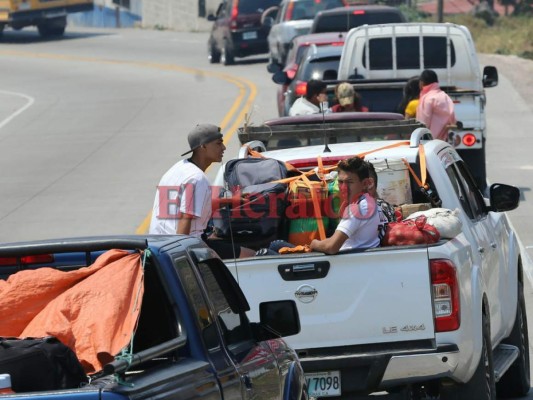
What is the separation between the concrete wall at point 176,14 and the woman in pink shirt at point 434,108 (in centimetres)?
4498

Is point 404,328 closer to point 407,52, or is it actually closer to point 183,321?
point 183,321

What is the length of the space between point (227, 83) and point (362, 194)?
29.6 meters

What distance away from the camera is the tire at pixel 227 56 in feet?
139

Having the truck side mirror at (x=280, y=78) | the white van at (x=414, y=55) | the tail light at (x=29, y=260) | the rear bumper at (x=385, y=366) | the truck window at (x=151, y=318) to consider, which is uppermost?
the tail light at (x=29, y=260)

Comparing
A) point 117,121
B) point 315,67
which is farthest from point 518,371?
point 117,121

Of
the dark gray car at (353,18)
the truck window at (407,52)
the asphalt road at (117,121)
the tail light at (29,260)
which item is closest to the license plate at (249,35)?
the asphalt road at (117,121)

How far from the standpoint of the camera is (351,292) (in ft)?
26.2

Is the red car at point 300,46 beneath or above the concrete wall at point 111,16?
above

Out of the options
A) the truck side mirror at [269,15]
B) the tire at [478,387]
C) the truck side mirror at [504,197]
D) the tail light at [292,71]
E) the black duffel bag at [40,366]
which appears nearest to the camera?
the black duffel bag at [40,366]

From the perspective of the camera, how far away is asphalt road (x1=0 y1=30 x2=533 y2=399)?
20.0 meters

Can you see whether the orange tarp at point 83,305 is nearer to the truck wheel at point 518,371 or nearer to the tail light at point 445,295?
the tail light at point 445,295

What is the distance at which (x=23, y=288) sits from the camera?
5504mm

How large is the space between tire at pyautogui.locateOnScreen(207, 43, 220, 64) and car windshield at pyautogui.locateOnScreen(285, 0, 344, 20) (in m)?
9.11

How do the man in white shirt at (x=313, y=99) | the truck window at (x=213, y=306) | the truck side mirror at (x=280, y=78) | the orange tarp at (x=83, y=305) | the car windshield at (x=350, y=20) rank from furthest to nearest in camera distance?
the car windshield at (x=350, y=20) < the truck side mirror at (x=280, y=78) < the man in white shirt at (x=313, y=99) < the truck window at (x=213, y=306) < the orange tarp at (x=83, y=305)
